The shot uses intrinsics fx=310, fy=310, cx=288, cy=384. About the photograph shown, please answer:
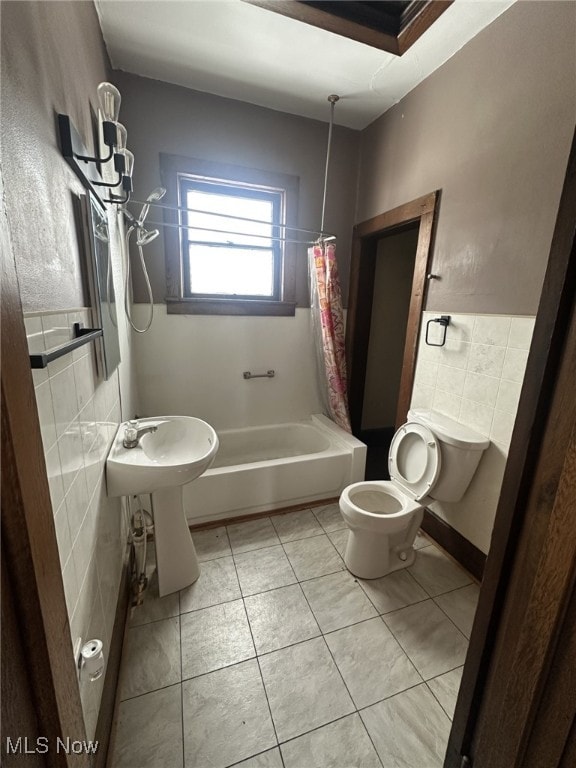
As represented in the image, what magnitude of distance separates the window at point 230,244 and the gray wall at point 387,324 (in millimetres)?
965

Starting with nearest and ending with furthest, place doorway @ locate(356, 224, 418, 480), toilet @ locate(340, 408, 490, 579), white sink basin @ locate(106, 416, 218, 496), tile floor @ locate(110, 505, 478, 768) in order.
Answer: tile floor @ locate(110, 505, 478, 768) < white sink basin @ locate(106, 416, 218, 496) < toilet @ locate(340, 408, 490, 579) < doorway @ locate(356, 224, 418, 480)

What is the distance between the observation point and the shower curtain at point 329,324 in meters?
2.32

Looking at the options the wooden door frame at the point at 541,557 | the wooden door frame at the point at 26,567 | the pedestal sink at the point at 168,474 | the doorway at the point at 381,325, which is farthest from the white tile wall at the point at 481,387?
the wooden door frame at the point at 26,567

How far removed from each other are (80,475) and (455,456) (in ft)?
5.35

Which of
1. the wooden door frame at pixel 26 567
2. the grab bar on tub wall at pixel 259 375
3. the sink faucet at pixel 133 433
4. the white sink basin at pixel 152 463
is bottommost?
the white sink basin at pixel 152 463

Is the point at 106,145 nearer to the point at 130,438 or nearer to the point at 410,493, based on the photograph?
the point at 130,438

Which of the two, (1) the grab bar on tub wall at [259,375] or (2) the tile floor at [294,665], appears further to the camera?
(1) the grab bar on tub wall at [259,375]

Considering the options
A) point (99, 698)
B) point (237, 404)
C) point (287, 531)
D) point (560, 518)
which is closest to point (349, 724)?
point (99, 698)

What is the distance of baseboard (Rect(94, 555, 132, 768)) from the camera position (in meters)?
0.95

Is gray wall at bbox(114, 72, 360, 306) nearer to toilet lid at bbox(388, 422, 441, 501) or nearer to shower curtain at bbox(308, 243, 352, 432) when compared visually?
shower curtain at bbox(308, 243, 352, 432)

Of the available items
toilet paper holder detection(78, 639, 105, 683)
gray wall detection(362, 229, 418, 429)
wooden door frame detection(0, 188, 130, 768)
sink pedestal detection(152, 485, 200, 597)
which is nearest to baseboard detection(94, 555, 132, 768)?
sink pedestal detection(152, 485, 200, 597)

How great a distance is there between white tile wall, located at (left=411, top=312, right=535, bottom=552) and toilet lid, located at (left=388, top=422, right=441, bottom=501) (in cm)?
22

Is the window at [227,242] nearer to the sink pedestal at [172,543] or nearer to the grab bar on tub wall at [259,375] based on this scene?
the grab bar on tub wall at [259,375]

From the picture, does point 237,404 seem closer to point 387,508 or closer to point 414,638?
point 387,508
